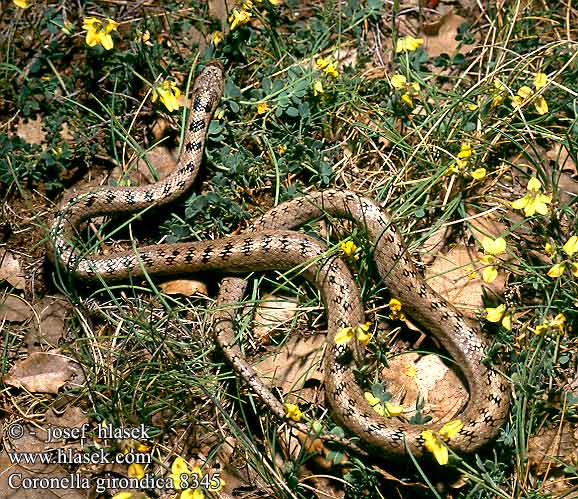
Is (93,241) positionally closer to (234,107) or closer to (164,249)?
(164,249)

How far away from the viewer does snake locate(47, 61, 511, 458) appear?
6207mm

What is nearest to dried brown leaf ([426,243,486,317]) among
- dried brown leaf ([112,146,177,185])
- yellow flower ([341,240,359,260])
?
yellow flower ([341,240,359,260])

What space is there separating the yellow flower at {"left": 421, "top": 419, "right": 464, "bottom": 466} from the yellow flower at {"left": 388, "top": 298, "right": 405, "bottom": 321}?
4.18 ft

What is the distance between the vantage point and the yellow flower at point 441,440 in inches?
218

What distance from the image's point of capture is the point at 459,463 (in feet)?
19.8

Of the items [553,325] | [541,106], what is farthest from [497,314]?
[541,106]

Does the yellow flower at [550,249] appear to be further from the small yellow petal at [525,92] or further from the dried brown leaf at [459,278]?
the small yellow petal at [525,92]

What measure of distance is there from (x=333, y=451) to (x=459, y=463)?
1.03 meters

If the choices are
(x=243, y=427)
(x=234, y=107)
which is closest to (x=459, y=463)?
(x=243, y=427)

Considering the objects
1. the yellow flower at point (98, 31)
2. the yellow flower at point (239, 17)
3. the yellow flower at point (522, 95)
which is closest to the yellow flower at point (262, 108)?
the yellow flower at point (239, 17)

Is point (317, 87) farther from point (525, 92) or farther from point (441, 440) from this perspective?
point (441, 440)

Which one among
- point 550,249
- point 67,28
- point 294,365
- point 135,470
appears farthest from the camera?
point 67,28

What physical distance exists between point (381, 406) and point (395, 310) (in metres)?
0.87

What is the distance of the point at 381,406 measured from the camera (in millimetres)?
6316
